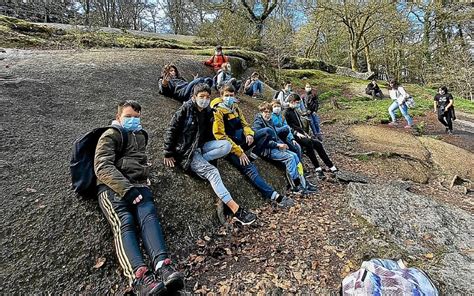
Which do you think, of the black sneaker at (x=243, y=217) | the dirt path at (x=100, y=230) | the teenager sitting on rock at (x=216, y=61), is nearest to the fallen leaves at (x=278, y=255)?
the dirt path at (x=100, y=230)

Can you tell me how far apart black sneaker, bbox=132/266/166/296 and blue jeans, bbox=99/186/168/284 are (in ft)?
0.20

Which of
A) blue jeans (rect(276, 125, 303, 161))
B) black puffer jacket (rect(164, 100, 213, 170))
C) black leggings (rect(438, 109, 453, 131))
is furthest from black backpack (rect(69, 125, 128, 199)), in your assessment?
black leggings (rect(438, 109, 453, 131))

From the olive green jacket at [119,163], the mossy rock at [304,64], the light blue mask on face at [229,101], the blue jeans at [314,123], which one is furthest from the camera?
the mossy rock at [304,64]

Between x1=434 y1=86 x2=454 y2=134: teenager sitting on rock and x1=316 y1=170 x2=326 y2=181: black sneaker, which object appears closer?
x1=316 y1=170 x2=326 y2=181: black sneaker

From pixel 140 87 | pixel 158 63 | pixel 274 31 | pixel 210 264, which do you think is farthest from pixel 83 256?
pixel 274 31

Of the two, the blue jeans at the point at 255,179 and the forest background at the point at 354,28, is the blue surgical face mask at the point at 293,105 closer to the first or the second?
the blue jeans at the point at 255,179

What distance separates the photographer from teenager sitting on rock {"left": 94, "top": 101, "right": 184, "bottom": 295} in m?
2.90

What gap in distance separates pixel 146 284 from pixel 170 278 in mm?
211

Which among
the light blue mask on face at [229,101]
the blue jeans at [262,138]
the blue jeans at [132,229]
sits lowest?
the blue jeans at [132,229]

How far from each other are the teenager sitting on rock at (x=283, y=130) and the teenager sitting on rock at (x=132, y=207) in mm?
3270

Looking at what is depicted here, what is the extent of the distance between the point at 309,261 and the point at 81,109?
481 cm

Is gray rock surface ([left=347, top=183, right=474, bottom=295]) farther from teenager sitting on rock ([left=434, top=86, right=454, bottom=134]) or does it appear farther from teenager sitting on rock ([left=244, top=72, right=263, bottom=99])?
teenager sitting on rock ([left=434, top=86, right=454, bottom=134])

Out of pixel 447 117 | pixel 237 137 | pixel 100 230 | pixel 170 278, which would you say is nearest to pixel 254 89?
pixel 237 137

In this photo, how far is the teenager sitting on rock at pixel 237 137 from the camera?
521cm
